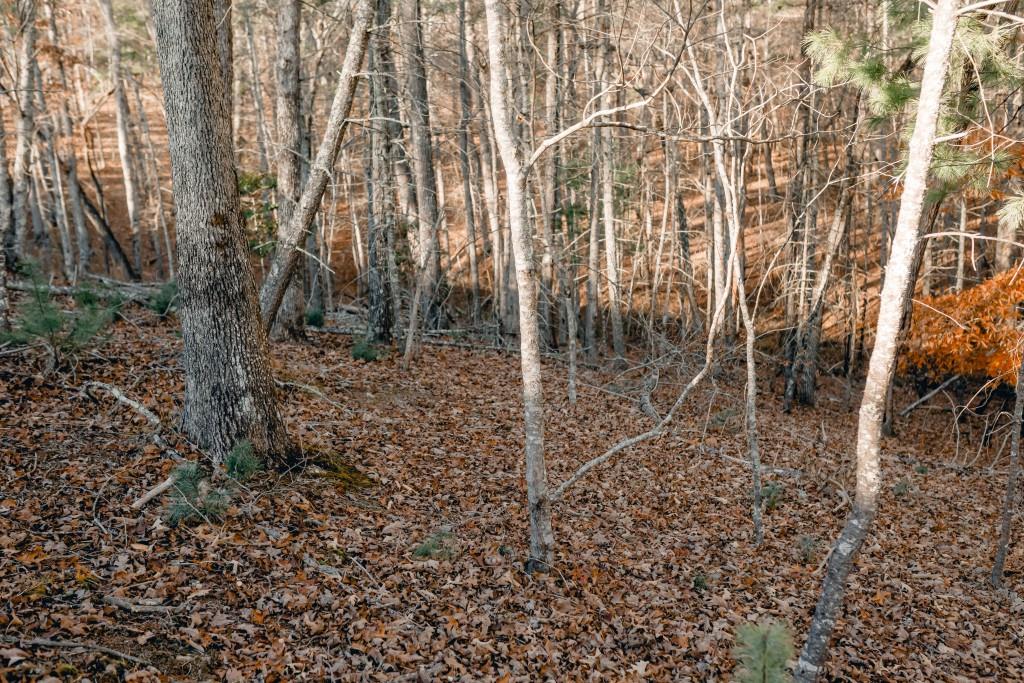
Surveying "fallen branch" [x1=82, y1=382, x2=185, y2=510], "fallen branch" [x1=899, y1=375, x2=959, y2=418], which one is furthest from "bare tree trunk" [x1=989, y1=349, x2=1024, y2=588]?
"fallen branch" [x1=82, y1=382, x2=185, y2=510]

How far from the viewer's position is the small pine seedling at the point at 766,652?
3.67 metres

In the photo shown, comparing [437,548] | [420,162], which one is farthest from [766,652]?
[420,162]

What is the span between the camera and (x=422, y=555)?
5.94 metres

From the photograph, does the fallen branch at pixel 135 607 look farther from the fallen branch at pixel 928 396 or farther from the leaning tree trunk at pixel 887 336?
the fallen branch at pixel 928 396

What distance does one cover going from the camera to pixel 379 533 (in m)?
6.14

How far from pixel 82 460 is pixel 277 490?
5.58ft

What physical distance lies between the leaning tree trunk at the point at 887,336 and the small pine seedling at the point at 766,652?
93 centimetres

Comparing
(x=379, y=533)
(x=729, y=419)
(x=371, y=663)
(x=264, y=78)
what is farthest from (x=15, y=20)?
(x=264, y=78)

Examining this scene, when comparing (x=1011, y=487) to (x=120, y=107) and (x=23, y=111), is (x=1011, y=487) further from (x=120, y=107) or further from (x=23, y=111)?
(x=120, y=107)

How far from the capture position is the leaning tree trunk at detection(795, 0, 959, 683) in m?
4.27

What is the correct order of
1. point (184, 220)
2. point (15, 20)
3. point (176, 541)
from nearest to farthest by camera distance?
1. point (176, 541)
2. point (184, 220)
3. point (15, 20)

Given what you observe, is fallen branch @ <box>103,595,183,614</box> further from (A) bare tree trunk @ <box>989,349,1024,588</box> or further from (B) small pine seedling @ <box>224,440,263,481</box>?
(A) bare tree trunk @ <box>989,349,1024,588</box>

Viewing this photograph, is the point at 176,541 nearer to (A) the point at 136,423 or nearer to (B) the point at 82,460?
(B) the point at 82,460

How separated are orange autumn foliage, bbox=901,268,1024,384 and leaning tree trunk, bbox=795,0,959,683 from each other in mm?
7436
